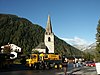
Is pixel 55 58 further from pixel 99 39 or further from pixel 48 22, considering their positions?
pixel 48 22

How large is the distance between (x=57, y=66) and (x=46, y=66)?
5.02 m

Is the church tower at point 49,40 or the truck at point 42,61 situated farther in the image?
the church tower at point 49,40

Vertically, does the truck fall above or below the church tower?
below

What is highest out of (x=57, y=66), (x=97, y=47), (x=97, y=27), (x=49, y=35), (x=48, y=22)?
(x=48, y=22)

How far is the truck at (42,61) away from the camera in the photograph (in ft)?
135

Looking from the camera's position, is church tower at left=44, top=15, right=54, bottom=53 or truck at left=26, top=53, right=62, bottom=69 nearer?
truck at left=26, top=53, right=62, bottom=69

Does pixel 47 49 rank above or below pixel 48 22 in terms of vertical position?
below

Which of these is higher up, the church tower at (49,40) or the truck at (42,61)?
the church tower at (49,40)

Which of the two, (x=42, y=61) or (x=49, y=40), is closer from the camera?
(x=42, y=61)

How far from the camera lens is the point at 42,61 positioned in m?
42.2

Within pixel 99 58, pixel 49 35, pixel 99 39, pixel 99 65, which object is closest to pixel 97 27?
pixel 99 39

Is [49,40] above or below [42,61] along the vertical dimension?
above

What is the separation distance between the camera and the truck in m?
41.1

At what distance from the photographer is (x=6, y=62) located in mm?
43906
